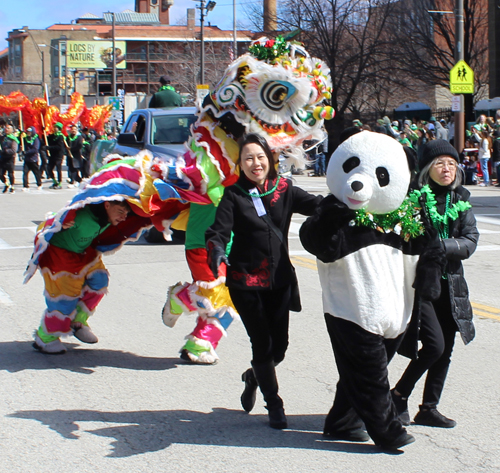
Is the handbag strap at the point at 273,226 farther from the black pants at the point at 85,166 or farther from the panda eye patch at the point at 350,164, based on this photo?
the black pants at the point at 85,166

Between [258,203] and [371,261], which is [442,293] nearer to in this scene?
[371,261]

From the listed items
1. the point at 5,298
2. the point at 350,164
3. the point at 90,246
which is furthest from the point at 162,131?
the point at 350,164

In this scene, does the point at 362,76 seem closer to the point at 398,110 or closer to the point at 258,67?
the point at 398,110

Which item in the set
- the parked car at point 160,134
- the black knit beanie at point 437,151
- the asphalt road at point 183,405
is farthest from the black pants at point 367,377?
the parked car at point 160,134

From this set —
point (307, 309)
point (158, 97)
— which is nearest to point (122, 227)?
point (307, 309)

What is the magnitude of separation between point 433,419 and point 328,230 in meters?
1.31

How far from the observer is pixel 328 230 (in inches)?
139

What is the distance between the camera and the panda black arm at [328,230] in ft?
11.5

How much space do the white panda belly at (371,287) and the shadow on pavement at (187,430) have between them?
0.70 metres

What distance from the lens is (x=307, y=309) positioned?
695 centimetres

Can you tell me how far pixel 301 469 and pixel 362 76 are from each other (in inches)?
1201

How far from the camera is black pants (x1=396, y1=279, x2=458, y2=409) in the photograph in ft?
12.8

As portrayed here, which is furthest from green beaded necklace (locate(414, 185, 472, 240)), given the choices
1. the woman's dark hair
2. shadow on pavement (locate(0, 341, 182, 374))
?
shadow on pavement (locate(0, 341, 182, 374))

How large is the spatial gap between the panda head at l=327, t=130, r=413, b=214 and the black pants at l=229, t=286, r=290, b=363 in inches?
29.1
